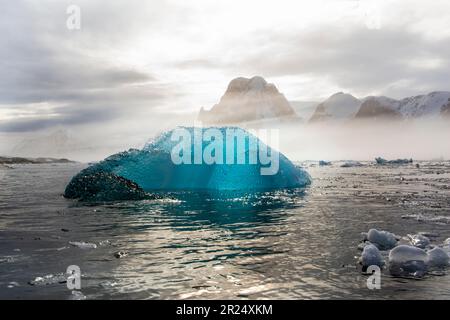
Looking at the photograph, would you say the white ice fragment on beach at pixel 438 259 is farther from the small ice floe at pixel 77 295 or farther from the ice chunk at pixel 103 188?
the ice chunk at pixel 103 188

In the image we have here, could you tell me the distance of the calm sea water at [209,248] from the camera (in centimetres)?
795

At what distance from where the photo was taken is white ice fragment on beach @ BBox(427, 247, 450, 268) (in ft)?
31.8

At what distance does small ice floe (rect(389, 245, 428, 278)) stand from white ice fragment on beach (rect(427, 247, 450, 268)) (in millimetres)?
156

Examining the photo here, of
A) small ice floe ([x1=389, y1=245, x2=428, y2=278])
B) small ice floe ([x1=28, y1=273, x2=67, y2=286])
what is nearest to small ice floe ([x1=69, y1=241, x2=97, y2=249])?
small ice floe ([x1=28, y1=273, x2=67, y2=286])

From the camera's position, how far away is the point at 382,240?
1190cm

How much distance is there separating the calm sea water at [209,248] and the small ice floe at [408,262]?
0.41m

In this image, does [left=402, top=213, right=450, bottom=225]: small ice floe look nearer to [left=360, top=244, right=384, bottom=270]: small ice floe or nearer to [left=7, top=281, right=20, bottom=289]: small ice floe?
[left=360, top=244, right=384, bottom=270]: small ice floe

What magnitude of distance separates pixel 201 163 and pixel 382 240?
770 inches

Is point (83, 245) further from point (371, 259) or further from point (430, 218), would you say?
point (430, 218)

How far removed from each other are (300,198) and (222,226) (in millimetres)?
10612

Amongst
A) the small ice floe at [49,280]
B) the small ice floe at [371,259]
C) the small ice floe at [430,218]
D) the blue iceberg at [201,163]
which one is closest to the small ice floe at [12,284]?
the small ice floe at [49,280]

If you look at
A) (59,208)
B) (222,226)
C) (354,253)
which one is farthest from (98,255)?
(59,208)
